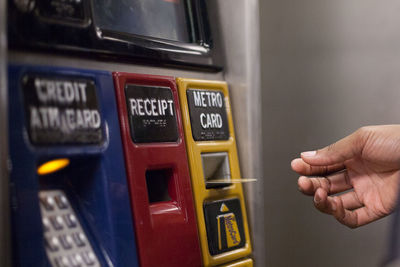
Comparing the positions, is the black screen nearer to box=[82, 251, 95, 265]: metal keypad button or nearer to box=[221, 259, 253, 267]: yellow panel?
box=[82, 251, 95, 265]: metal keypad button

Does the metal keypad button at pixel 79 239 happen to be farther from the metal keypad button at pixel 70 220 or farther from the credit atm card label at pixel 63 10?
the credit atm card label at pixel 63 10

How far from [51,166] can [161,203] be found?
258mm

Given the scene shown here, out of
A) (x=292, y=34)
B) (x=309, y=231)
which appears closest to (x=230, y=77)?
(x=292, y=34)

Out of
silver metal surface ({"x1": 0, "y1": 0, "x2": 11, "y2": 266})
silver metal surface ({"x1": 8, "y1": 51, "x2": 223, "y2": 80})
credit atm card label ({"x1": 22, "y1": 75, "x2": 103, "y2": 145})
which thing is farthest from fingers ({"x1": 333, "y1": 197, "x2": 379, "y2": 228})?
silver metal surface ({"x1": 0, "y1": 0, "x2": 11, "y2": 266})

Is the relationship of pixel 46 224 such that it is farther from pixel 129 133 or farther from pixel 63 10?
pixel 63 10

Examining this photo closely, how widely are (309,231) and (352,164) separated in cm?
35

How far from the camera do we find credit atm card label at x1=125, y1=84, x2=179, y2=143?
34.0 inches

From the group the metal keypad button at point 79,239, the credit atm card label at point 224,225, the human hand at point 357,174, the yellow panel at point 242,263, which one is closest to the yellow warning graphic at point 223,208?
the credit atm card label at point 224,225

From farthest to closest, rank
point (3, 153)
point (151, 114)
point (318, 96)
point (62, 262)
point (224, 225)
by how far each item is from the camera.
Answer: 1. point (318, 96)
2. point (224, 225)
3. point (151, 114)
4. point (62, 262)
5. point (3, 153)

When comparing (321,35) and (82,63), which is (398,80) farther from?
(82,63)

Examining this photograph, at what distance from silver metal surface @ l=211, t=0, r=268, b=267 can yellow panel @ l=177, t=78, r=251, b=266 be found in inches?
1.1

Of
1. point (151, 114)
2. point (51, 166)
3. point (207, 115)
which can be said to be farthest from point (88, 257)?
point (207, 115)

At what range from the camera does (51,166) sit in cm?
75

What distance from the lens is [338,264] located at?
4.73 ft
